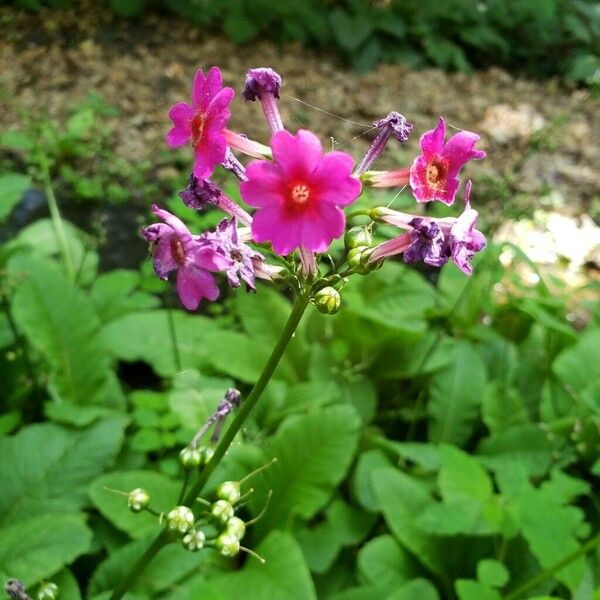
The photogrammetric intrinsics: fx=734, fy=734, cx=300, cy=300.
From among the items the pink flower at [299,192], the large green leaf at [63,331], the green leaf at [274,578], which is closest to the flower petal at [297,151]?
the pink flower at [299,192]

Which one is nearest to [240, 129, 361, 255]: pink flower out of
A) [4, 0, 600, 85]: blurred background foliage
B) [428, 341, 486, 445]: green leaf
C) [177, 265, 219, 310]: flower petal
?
[177, 265, 219, 310]: flower petal

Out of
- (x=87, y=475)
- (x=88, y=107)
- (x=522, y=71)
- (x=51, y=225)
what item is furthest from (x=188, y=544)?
(x=522, y=71)

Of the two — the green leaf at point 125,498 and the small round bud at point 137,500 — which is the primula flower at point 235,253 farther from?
the green leaf at point 125,498

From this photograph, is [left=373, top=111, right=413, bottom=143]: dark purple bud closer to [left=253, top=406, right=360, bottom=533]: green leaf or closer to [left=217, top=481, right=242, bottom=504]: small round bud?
[left=217, top=481, right=242, bottom=504]: small round bud

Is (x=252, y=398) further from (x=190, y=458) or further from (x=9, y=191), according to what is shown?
(x=9, y=191)

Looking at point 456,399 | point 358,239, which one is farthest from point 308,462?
point 358,239
